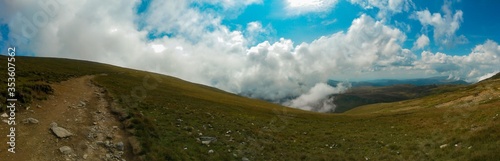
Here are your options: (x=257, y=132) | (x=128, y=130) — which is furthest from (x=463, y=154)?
(x=128, y=130)

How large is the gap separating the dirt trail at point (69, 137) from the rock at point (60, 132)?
0.62 feet

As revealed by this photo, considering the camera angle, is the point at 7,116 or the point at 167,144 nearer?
the point at 7,116

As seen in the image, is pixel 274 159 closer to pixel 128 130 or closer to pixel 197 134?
pixel 197 134

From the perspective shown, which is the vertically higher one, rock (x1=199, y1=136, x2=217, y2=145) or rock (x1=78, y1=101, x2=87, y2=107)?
rock (x1=78, y1=101, x2=87, y2=107)

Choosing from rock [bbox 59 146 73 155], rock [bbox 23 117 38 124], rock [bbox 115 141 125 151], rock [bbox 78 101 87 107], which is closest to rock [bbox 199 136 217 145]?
rock [bbox 115 141 125 151]

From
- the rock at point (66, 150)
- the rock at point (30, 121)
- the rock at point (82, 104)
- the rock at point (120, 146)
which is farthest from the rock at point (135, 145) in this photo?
the rock at point (82, 104)

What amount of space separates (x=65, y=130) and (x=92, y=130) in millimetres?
1747

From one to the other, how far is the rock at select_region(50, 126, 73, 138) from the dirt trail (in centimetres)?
19

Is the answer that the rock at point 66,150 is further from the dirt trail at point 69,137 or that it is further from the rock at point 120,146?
the rock at point 120,146

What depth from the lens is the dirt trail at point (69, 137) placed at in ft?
52.7

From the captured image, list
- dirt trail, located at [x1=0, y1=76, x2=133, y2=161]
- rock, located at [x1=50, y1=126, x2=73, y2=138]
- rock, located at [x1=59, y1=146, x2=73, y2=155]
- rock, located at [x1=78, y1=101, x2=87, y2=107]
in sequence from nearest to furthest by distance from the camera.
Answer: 1. dirt trail, located at [x1=0, y1=76, x2=133, y2=161]
2. rock, located at [x1=59, y1=146, x2=73, y2=155]
3. rock, located at [x1=50, y1=126, x2=73, y2=138]
4. rock, located at [x1=78, y1=101, x2=87, y2=107]

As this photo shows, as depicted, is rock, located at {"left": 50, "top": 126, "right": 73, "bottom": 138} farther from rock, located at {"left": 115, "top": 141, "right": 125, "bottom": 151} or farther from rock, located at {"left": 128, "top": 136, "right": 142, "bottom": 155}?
rock, located at {"left": 128, "top": 136, "right": 142, "bottom": 155}

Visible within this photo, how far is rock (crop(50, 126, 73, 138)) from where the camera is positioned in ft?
60.3

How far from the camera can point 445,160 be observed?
57.4 feet
